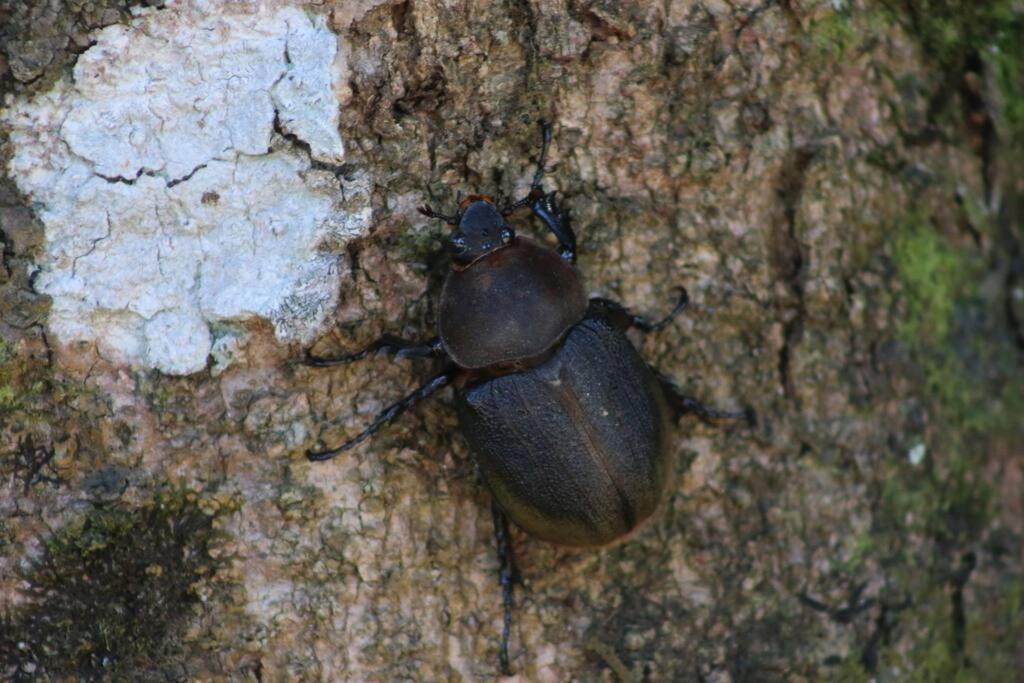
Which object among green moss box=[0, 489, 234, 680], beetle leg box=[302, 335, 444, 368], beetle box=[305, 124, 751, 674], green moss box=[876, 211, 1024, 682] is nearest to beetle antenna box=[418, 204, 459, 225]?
beetle box=[305, 124, 751, 674]

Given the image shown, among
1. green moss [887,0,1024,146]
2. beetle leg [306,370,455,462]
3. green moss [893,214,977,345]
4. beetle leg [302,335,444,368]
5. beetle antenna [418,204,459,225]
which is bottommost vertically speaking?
beetle leg [306,370,455,462]

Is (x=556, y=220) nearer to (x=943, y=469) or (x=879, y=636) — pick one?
(x=943, y=469)

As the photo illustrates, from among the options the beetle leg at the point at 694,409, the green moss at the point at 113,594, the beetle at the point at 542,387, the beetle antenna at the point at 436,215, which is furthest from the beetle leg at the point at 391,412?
the beetle leg at the point at 694,409

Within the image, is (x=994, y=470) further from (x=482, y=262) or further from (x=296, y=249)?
(x=296, y=249)

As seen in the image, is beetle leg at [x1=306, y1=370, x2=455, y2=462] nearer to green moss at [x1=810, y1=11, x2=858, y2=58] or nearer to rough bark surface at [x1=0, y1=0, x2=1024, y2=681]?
rough bark surface at [x1=0, y1=0, x2=1024, y2=681]

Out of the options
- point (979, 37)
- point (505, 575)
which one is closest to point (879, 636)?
point (505, 575)

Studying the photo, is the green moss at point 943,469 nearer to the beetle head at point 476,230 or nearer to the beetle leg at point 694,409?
the beetle leg at point 694,409
